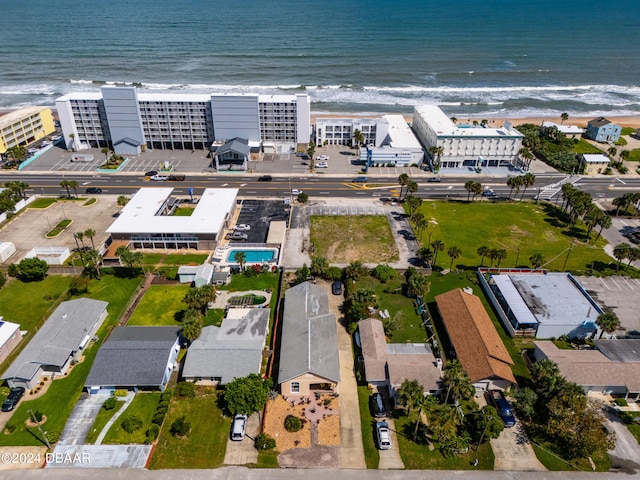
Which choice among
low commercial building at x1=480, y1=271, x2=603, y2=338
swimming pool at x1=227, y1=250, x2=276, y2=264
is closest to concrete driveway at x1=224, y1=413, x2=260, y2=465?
Result: swimming pool at x1=227, y1=250, x2=276, y2=264

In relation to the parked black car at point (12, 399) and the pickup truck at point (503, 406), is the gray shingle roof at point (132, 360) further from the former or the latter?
the pickup truck at point (503, 406)

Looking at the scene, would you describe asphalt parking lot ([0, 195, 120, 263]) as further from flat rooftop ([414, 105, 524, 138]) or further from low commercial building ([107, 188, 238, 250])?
flat rooftop ([414, 105, 524, 138])

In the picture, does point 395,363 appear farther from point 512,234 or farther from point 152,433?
point 512,234

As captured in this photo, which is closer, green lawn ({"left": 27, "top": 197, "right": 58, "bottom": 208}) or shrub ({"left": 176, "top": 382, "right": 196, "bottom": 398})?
shrub ({"left": 176, "top": 382, "right": 196, "bottom": 398})

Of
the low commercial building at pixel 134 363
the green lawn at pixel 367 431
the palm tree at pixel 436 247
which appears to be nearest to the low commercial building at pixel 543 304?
the palm tree at pixel 436 247

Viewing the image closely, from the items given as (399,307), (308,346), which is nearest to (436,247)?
(399,307)
